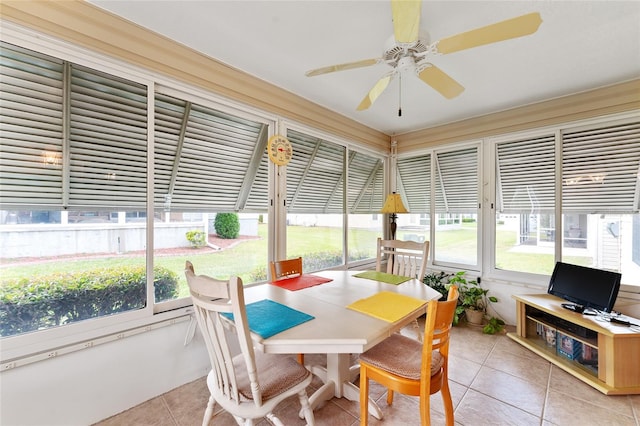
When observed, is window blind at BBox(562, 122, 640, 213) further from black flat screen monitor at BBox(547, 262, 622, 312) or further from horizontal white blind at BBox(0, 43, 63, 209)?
horizontal white blind at BBox(0, 43, 63, 209)

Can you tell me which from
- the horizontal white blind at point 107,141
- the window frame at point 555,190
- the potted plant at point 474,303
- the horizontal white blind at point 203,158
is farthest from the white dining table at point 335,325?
the window frame at point 555,190

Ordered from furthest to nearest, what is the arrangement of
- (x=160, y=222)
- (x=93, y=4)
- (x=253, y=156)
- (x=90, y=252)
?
(x=253, y=156)
(x=160, y=222)
(x=90, y=252)
(x=93, y=4)

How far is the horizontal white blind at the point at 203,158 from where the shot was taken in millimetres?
2133

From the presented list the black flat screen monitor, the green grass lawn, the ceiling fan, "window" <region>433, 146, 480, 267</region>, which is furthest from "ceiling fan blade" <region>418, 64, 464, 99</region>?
the black flat screen monitor

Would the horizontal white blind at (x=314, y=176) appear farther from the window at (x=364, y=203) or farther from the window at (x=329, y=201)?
the window at (x=364, y=203)

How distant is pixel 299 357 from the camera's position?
7.11ft

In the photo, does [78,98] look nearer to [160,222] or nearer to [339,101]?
[160,222]

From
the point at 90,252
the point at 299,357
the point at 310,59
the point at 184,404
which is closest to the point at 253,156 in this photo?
the point at 310,59

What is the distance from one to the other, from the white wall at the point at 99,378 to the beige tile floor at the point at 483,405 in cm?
9

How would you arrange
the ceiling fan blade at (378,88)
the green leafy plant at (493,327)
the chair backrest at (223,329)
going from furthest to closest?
1. the green leafy plant at (493,327)
2. the ceiling fan blade at (378,88)
3. the chair backrest at (223,329)

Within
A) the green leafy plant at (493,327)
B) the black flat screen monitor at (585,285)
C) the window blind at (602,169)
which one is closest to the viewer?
the black flat screen monitor at (585,285)

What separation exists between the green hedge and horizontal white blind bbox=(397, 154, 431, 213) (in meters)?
3.55

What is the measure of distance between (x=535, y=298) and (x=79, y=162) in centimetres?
422

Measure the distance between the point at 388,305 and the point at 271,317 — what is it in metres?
0.72
